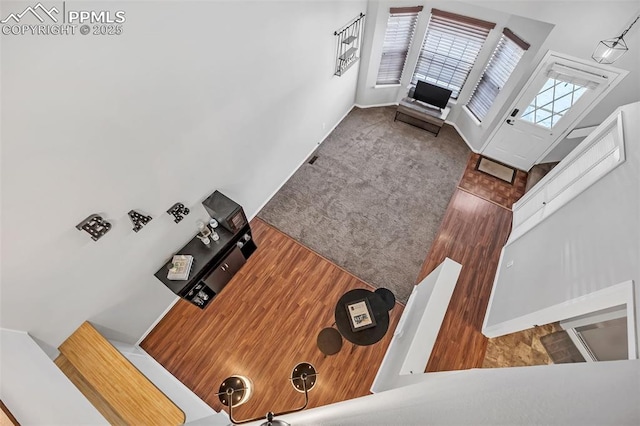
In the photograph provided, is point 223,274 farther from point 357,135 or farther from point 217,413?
point 357,135

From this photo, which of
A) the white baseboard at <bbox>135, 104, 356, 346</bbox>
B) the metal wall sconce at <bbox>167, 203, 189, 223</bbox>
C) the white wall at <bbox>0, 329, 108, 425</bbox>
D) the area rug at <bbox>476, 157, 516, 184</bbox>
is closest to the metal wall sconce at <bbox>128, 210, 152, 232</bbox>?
the metal wall sconce at <bbox>167, 203, 189, 223</bbox>

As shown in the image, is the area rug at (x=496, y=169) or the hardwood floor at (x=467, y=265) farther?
the area rug at (x=496, y=169)

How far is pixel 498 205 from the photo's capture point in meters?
4.89

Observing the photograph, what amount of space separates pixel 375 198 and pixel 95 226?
3.91 meters

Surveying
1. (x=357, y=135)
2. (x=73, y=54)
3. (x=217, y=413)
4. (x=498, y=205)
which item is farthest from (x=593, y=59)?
(x=217, y=413)

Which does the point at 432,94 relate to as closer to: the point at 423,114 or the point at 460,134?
the point at 423,114

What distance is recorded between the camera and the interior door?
3.88 metres

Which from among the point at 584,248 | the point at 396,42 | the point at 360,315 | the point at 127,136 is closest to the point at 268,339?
the point at 360,315

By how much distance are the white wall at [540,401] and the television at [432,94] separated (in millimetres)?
5590

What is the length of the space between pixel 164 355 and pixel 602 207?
496cm

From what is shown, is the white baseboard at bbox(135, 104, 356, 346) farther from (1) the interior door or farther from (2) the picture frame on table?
(1) the interior door

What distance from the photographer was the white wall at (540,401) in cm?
59

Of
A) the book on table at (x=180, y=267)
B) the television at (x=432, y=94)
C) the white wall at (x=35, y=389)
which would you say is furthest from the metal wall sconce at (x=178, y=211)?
the television at (x=432, y=94)

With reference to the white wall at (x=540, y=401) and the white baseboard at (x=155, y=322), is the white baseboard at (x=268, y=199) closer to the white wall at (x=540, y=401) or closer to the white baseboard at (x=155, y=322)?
the white baseboard at (x=155, y=322)
